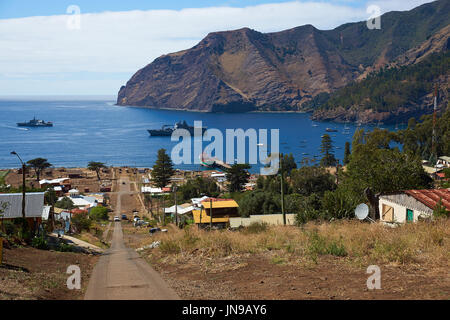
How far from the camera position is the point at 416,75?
17738 centimetres

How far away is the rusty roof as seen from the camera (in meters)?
15.5

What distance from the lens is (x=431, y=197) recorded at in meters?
16.2

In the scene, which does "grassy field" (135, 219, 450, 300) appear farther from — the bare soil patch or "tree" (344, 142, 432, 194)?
"tree" (344, 142, 432, 194)

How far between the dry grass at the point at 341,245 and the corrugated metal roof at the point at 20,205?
963 cm

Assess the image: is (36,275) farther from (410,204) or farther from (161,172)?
(161,172)

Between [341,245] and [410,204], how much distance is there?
968 centimetres

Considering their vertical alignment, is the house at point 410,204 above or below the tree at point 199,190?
above

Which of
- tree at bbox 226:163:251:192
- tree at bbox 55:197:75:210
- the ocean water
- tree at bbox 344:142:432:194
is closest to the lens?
tree at bbox 344:142:432:194

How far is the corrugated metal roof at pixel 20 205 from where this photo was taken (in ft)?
58.9

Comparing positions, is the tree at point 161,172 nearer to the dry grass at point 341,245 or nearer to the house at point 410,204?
the house at point 410,204

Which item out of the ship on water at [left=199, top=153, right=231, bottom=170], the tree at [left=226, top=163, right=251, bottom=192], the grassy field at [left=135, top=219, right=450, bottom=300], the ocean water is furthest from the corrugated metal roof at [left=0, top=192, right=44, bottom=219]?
the ship on water at [left=199, top=153, right=231, bottom=170]

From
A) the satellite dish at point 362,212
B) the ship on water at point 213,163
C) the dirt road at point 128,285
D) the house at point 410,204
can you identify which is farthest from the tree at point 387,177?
the ship on water at point 213,163

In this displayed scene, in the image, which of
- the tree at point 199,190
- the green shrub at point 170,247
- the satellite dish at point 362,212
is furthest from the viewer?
the tree at point 199,190

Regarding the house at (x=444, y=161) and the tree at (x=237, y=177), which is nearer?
the house at (x=444, y=161)
